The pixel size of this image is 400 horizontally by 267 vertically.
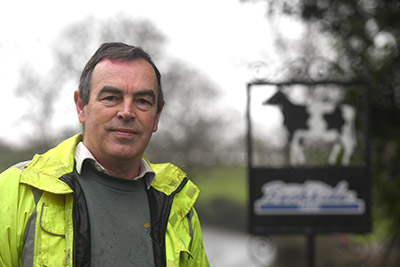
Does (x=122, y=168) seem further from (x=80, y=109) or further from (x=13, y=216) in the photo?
(x=13, y=216)

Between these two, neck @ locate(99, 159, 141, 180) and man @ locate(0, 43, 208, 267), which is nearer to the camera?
man @ locate(0, 43, 208, 267)

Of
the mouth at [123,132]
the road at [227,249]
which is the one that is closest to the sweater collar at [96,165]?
the mouth at [123,132]

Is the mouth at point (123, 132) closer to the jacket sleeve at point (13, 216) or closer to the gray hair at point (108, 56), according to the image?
the gray hair at point (108, 56)

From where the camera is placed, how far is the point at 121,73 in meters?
1.75

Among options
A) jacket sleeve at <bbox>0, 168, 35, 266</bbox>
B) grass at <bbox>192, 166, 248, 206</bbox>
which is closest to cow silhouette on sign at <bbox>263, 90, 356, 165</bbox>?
jacket sleeve at <bbox>0, 168, 35, 266</bbox>

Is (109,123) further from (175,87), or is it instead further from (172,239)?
(175,87)

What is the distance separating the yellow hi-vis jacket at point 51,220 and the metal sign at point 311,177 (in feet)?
9.95

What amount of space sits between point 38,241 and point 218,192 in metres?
12.6

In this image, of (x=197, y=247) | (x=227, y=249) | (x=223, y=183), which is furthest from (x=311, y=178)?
(x=223, y=183)

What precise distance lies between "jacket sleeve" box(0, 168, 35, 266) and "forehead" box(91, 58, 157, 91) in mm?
458

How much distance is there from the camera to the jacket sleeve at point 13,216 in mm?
1500

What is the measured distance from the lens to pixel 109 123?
1752 millimetres

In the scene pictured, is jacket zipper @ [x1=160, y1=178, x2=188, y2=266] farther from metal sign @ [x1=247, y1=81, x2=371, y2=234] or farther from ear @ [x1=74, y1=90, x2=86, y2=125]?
metal sign @ [x1=247, y1=81, x2=371, y2=234]

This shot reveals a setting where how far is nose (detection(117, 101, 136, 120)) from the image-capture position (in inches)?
68.3
